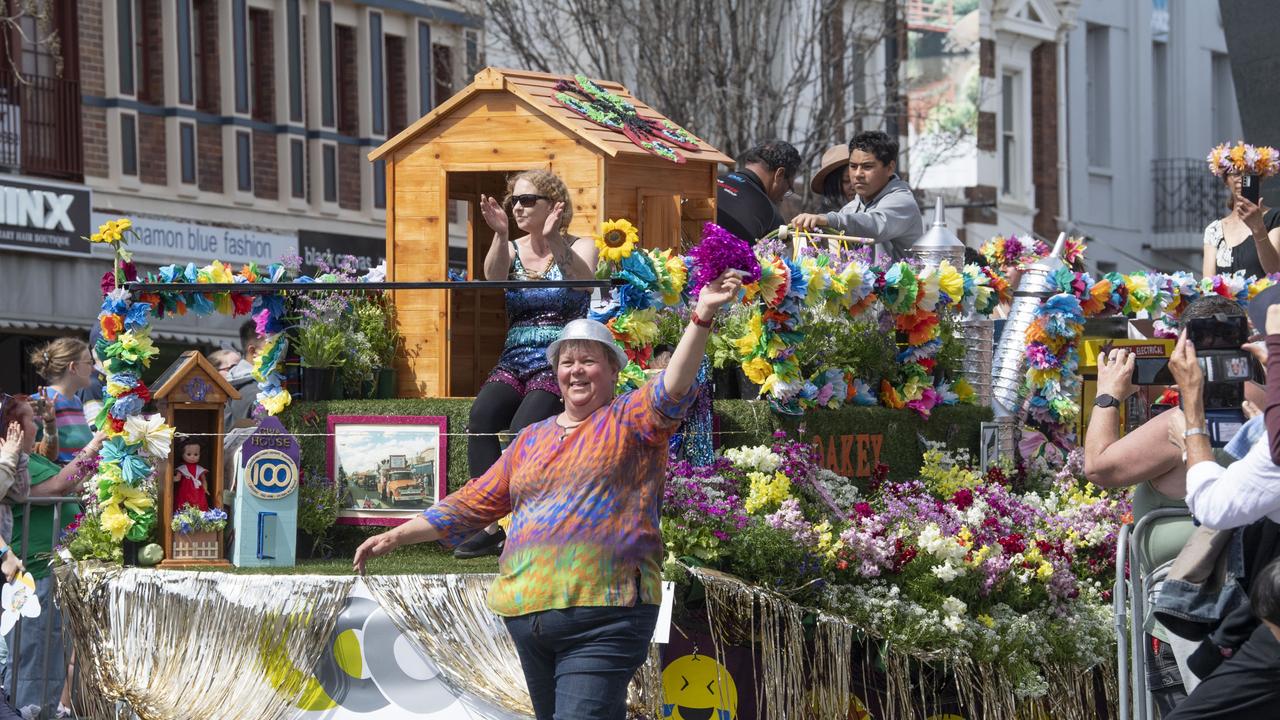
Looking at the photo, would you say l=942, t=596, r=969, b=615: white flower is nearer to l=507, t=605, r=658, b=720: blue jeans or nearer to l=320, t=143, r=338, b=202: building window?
l=507, t=605, r=658, b=720: blue jeans

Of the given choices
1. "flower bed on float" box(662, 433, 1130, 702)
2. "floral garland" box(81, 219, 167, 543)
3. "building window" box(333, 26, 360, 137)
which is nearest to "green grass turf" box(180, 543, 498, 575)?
"floral garland" box(81, 219, 167, 543)

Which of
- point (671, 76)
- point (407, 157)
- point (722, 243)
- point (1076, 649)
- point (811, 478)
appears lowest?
point (1076, 649)

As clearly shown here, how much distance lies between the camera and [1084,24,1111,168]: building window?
32.4m

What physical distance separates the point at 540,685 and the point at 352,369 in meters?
3.73

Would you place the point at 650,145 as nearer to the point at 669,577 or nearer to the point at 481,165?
the point at 481,165

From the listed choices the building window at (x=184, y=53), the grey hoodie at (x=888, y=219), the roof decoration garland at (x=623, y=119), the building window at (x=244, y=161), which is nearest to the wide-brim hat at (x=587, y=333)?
the roof decoration garland at (x=623, y=119)

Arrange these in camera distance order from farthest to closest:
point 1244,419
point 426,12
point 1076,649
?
1. point 426,12
2. point 1076,649
3. point 1244,419

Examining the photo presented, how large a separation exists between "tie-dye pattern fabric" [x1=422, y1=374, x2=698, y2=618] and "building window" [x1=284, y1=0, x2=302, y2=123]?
1809cm

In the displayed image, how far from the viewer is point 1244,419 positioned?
22.2ft

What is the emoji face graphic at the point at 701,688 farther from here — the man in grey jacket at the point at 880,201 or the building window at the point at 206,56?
the building window at the point at 206,56

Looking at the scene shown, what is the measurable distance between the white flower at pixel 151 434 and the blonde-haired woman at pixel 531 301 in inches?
50.8

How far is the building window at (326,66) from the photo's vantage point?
23875 millimetres

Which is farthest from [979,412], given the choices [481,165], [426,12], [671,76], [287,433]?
[426,12]

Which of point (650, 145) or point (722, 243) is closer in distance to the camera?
point (722, 243)
